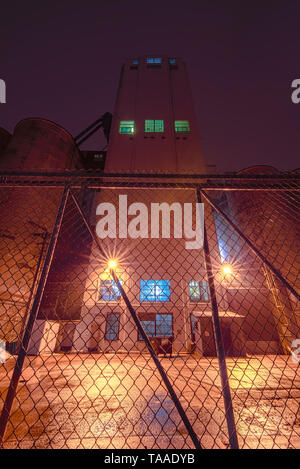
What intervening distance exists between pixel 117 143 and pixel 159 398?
77.1ft

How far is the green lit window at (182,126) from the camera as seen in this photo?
77.6ft

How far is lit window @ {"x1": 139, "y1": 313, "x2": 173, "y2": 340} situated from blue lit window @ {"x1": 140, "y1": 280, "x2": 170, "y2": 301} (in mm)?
1258

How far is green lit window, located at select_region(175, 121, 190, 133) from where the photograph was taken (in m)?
23.7

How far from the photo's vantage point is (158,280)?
16.3 metres

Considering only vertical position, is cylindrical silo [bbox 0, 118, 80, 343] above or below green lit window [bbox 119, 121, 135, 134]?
below

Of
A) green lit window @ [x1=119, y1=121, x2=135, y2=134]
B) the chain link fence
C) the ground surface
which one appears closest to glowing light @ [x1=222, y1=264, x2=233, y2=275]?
the chain link fence

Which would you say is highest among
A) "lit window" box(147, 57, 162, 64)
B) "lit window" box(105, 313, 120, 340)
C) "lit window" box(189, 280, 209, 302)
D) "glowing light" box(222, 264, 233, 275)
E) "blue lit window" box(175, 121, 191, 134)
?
"lit window" box(147, 57, 162, 64)

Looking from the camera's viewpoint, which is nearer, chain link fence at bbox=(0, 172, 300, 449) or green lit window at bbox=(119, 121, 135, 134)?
chain link fence at bbox=(0, 172, 300, 449)

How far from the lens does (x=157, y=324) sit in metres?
15.6

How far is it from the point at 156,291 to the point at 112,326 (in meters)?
4.23

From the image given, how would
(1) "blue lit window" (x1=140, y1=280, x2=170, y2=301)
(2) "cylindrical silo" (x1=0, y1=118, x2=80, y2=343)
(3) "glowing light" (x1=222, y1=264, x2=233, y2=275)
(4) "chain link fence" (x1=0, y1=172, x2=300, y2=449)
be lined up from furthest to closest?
1. (1) "blue lit window" (x1=140, y1=280, x2=170, y2=301)
2. (3) "glowing light" (x1=222, y1=264, x2=233, y2=275)
3. (2) "cylindrical silo" (x1=0, y1=118, x2=80, y2=343)
4. (4) "chain link fence" (x1=0, y1=172, x2=300, y2=449)

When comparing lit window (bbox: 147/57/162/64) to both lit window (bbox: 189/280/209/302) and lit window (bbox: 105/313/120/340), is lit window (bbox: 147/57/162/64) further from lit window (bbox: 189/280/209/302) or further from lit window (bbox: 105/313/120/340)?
lit window (bbox: 105/313/120/340)
